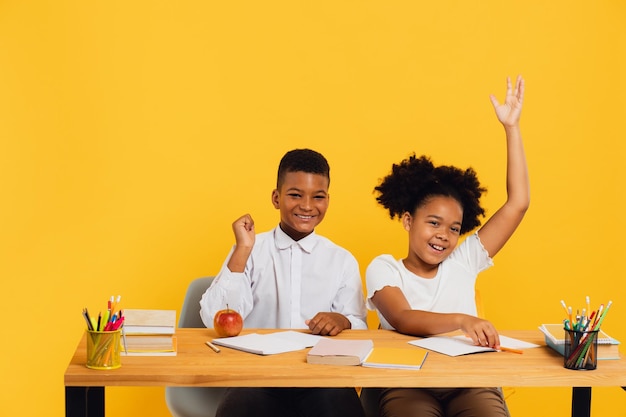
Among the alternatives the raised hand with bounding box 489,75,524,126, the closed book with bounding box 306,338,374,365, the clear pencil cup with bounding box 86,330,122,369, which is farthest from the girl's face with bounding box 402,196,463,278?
the clear pencil cup with bounding box 86,330,122,369

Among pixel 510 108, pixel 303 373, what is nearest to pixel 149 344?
pixel 303 373

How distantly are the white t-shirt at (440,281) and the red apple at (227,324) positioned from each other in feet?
1.80

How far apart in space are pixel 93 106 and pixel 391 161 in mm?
1419

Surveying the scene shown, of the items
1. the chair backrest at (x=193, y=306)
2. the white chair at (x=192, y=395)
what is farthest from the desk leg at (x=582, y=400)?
the chair backrest at (x=193, y=306)

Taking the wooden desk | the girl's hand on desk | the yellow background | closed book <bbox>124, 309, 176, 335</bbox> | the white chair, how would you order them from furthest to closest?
the yellow background → the white chair → the girl's hand on desk → closed book <bbox>124, 309, 176, 335</bbox> → the wooden desk

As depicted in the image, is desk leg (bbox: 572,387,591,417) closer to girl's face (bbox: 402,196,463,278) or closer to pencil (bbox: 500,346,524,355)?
pencil (bbox: 500,346,524,355)

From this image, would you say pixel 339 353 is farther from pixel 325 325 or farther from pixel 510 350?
pixel 510 350

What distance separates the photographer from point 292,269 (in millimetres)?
3078

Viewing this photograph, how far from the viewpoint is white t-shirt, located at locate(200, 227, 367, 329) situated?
3.03 meters

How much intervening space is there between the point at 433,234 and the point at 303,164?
533 millimetres

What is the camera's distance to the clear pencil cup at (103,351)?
6.77ft

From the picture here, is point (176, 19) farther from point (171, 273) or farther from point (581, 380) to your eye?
point (581, 380)

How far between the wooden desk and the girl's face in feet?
2.31

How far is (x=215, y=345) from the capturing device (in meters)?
2.36
